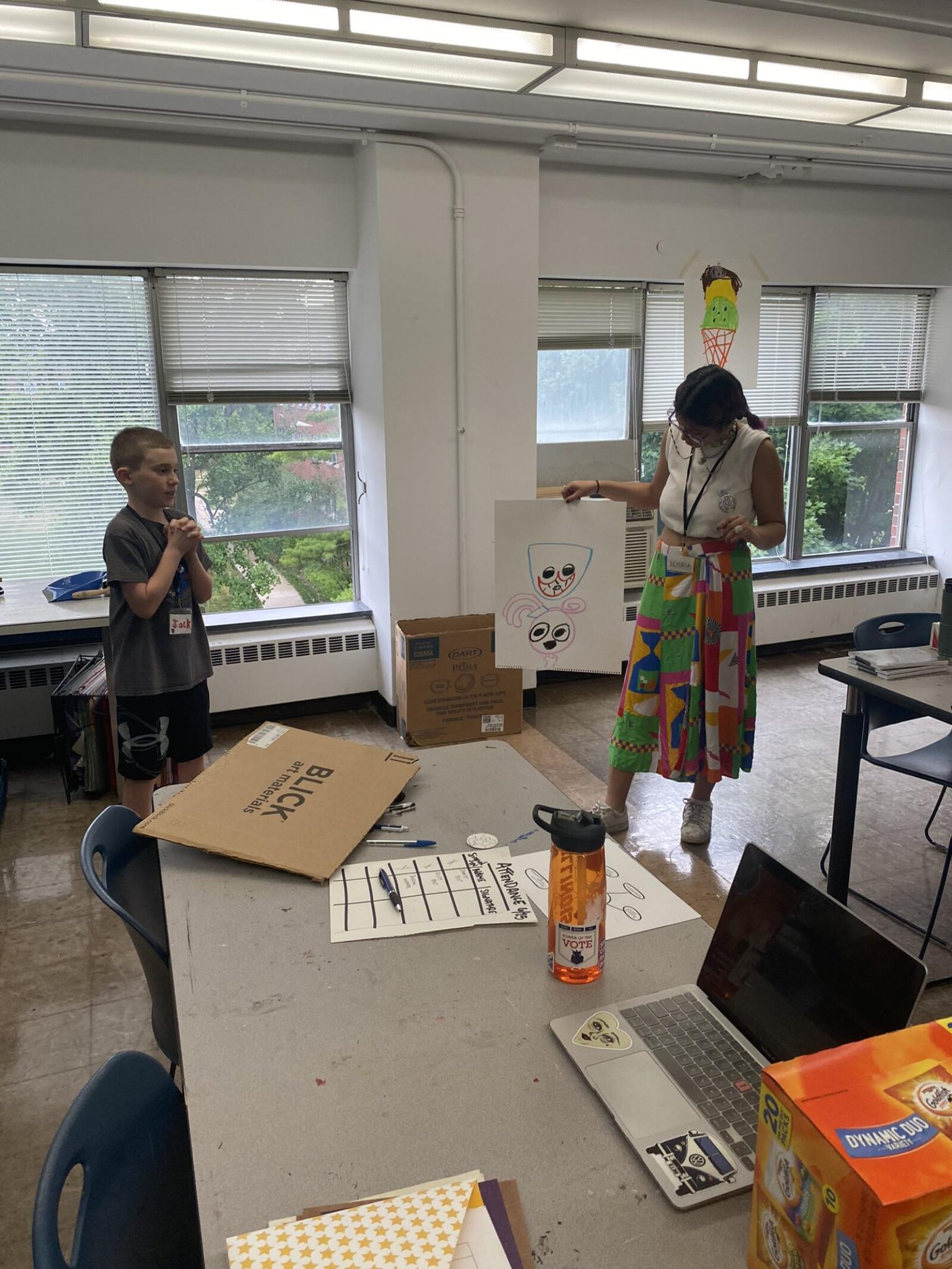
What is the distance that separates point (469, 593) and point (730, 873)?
197 cm

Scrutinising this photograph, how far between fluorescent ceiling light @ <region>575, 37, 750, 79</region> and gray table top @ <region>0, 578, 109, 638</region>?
8.28 feet

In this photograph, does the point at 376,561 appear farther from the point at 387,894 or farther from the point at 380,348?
the point at 387,894

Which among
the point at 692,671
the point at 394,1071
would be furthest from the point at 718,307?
the point at 394,1071

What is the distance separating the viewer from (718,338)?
4.89 meters

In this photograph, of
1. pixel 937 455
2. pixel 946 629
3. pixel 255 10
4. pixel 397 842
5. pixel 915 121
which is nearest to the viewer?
pixel 397 842

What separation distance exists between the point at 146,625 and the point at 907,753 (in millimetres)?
2413

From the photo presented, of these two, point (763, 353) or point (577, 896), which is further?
point (763, 353)

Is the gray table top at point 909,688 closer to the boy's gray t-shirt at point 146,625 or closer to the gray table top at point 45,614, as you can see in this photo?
the boy's gray t-shirt at point 146,625

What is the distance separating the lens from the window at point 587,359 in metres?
4.82

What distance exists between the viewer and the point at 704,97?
3305mm

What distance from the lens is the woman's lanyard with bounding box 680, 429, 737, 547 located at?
9.16ft

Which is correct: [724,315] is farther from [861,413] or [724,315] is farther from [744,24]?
[744,24]

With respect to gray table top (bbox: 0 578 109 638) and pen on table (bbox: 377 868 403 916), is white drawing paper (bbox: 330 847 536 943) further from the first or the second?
gray table top (bbox: 0 578 109 638)

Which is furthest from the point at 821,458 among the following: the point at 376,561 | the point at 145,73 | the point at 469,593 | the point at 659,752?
the point at 145,73
